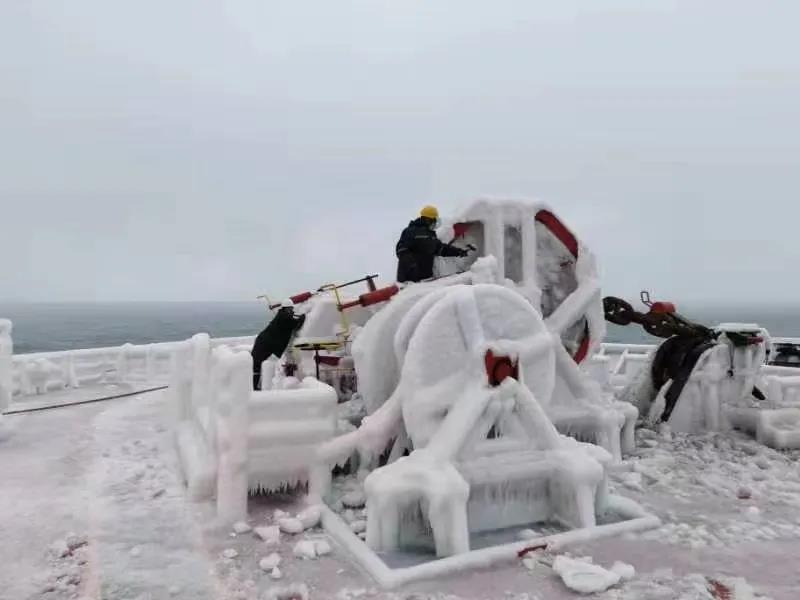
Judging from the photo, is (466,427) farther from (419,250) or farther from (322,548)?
(419,250)

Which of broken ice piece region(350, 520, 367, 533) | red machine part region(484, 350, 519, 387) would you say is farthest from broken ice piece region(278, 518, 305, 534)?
red machine part region(484, 350, 519, 387)

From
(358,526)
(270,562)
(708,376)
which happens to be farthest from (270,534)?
(708,376)

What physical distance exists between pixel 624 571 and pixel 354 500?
7.64 ft

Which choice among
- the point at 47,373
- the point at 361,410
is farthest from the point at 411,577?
the point at 47,373

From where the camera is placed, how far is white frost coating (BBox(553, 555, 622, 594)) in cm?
388

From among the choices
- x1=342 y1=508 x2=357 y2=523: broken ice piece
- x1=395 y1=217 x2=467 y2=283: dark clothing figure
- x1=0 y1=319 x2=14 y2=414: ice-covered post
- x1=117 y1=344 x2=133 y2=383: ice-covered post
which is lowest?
x1=342 y1=508 x2=357 y2=523: broken ice piece

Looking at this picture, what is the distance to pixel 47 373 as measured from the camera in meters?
11.8

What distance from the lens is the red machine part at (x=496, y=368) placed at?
512cm

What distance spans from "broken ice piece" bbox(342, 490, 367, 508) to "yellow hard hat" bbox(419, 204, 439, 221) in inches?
132

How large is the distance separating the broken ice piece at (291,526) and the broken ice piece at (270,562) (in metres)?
0.47

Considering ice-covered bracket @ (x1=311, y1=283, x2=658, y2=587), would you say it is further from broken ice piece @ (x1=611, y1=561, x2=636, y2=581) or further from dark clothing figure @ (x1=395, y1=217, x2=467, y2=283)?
dark clothing figure @ (x1=395, y1=217, x2=467, y2=283)

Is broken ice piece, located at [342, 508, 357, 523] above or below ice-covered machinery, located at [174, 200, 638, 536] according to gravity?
below

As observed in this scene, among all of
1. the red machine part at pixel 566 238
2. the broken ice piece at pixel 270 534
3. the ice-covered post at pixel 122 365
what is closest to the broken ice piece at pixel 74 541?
the broken ice piece at pixel 270 534

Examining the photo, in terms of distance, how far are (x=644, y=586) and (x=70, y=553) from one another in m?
4.06
